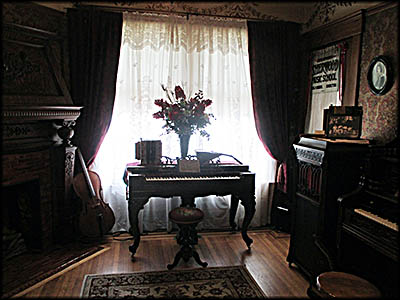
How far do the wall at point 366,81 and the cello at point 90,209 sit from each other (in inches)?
89.8

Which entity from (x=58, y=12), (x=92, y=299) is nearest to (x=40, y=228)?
(x=92, y=299)

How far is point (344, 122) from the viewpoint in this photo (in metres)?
2.31

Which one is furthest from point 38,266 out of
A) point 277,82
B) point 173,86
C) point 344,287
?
point 277,82

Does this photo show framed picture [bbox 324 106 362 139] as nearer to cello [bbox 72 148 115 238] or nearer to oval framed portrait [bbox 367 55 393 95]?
oval framed portrait [bbox 367 55 393 95]

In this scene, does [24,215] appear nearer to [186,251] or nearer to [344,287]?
[186,251]

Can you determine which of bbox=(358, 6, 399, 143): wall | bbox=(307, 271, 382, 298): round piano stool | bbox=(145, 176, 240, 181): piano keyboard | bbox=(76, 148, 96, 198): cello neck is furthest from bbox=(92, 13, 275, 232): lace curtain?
bbox=(307, 271, 382, 298): round piano stool

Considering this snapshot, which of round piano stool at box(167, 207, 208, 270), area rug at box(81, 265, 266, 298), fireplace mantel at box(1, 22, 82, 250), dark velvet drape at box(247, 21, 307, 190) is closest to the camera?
area rug at box(81, 265, 266, 298)

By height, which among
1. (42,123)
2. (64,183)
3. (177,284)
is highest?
(42,123)

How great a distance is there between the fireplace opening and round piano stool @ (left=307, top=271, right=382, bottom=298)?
224 cm

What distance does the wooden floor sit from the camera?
91.0 inches

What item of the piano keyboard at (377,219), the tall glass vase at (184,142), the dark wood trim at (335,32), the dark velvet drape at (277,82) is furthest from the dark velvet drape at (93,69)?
the piano keyboard at (377,219)

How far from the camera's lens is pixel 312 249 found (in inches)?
94.1

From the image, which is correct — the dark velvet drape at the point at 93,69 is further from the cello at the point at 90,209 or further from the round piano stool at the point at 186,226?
the round piano stool at the point at 186,226

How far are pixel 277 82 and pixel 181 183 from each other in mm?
1481
